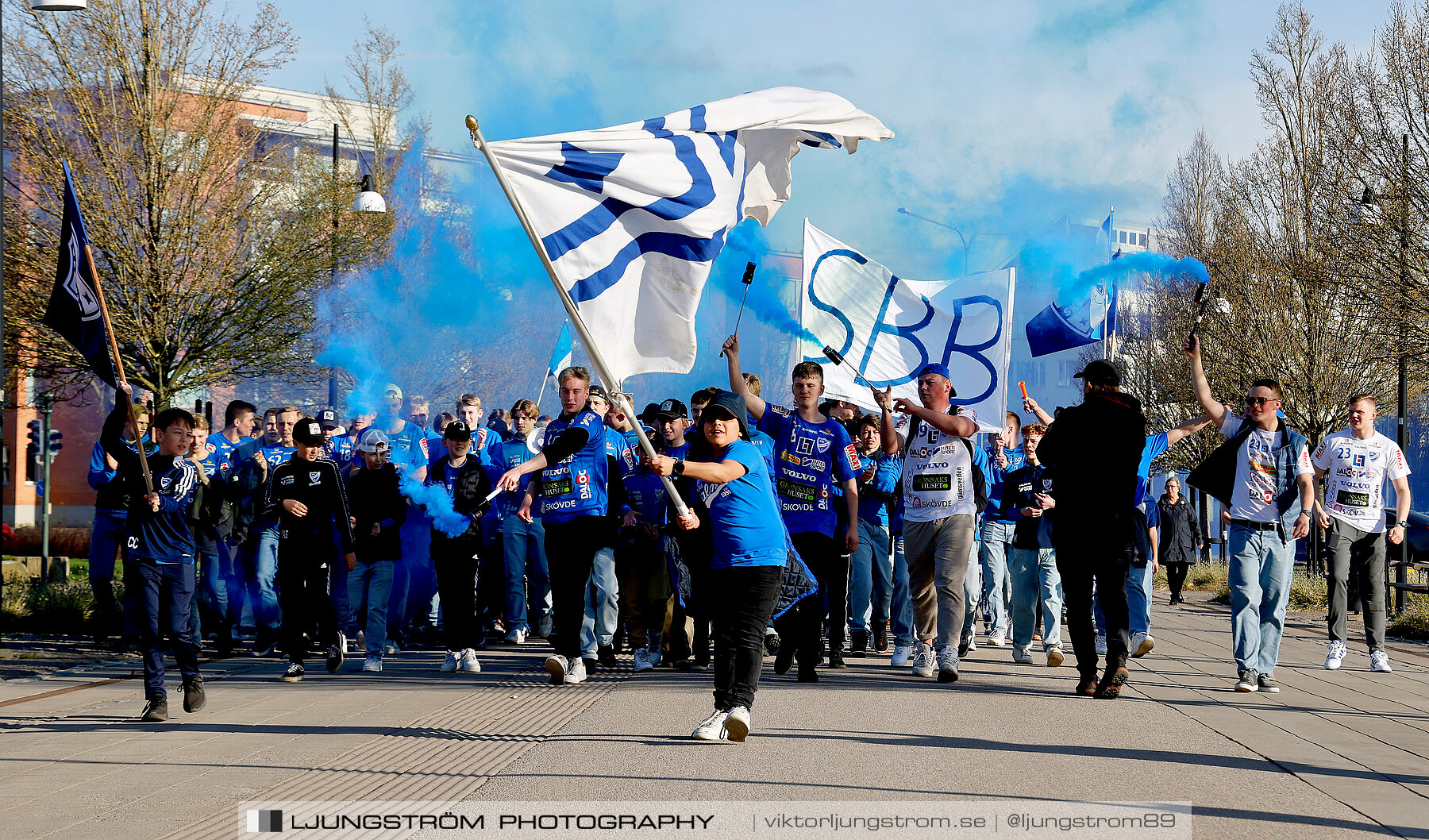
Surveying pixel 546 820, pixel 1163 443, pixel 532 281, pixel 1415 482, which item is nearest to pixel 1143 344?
pixel 1415 482

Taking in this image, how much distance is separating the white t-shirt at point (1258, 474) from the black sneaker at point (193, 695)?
21.6 feet

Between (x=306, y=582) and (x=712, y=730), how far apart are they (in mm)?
4568

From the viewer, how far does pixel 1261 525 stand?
30.2 ft

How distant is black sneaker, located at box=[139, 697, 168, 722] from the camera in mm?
7570

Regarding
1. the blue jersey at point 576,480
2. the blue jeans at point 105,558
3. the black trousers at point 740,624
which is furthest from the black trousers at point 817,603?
the blue jeans at point 105,558

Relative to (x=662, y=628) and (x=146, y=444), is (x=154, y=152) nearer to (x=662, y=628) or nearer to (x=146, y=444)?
(x=146, y=444)

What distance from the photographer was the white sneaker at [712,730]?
670cm

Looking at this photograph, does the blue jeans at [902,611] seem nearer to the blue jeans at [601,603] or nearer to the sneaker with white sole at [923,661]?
the sneaker with white sole at [923,661]

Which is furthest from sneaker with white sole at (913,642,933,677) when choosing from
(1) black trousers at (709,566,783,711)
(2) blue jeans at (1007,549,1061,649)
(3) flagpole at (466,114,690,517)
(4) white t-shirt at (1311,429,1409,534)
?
(3) flagpole at (466,114,690,517)

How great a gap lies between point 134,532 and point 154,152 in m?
12.2

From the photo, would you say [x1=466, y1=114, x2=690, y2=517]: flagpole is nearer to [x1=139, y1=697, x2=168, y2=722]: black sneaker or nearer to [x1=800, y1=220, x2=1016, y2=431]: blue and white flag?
[x1=139, y1=697, x2=168, y2=722]: black sneaker

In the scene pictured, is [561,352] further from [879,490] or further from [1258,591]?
[1258,591]

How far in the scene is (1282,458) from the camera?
9297 millimetres

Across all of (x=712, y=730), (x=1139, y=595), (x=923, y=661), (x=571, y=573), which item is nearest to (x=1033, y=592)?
(x=1139, y=595)
